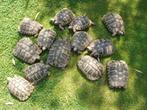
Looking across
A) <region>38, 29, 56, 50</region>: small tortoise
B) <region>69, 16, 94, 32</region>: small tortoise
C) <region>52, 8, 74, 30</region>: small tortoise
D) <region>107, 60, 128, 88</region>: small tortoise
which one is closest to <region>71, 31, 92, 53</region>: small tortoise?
<region>69, 16, 94, 32</region>: small tortoise

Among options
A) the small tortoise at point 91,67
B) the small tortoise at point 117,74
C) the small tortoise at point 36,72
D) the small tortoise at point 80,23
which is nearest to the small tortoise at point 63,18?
the small tortoise at point 80,23

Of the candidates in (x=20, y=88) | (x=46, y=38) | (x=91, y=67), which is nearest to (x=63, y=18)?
(x=46, y=38)

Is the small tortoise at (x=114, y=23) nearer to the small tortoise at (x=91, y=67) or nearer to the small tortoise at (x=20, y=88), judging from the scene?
the small tortoise at (x=91, y=67)

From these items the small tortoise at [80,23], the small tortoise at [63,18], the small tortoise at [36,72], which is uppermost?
the small tortoise at [63,18]

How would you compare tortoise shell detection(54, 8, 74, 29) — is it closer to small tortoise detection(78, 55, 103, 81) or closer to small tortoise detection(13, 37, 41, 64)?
small tortoise detection(13, 37, 41, 64)

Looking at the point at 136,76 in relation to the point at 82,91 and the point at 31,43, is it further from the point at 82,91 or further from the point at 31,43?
the point at 31,43

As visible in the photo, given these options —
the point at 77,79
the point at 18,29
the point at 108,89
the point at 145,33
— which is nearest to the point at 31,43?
the point at 18,29

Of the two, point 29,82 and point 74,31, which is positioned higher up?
point 74,31
